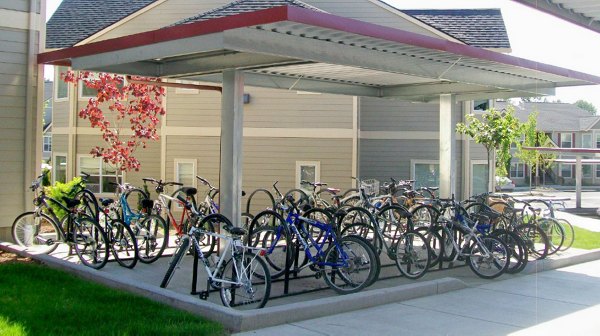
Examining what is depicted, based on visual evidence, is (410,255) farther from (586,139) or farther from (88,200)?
(586,139)

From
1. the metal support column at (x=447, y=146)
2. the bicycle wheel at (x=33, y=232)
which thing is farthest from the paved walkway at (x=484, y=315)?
the bicycle wheel at (x=33, y=232)

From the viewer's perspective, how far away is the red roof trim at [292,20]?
6.81 m

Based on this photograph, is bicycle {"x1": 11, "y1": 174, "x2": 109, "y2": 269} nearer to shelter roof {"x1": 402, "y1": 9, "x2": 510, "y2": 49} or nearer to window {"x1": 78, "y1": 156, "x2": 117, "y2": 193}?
window {"x1": 78, "y1": 156, "x2": 117, "y2": 193}

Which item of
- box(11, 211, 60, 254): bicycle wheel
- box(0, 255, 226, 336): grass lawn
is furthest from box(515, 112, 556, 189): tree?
box(0, 255, 226, 336): grass lawn

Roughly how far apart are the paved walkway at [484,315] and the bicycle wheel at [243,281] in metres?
0.55

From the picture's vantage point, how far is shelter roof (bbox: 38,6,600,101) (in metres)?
7.36

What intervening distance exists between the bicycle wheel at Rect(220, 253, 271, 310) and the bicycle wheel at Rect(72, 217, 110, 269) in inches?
98.5

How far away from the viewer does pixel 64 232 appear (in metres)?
10.2

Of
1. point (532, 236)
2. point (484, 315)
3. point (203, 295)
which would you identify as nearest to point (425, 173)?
point (532, 236)

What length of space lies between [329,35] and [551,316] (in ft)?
13.1

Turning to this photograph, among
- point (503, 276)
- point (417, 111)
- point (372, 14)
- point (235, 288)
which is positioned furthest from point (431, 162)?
point (235, 288)

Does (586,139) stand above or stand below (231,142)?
above

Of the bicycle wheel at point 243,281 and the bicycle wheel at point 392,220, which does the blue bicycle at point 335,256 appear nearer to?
the bicycle wheel at point 243,281

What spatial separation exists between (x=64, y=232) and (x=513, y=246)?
636 cm
